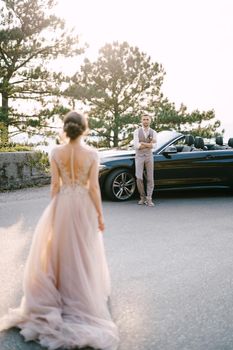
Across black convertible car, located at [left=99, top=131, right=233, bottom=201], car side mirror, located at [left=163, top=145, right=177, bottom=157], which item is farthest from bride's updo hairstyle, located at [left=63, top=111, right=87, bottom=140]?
car side mirror, located at [left=163, top=145, right=177, bottom=157]

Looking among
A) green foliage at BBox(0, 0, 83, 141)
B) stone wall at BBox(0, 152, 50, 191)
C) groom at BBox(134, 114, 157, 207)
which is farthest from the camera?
green foliage at BBox(0, 0, 83, 141)

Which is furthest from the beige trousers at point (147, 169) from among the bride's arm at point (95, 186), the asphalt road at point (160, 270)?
the bride's arm at point (95, 186)

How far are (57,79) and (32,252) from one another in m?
23.9

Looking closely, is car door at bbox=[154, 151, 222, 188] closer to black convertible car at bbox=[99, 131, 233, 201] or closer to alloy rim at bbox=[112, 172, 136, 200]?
black convertible car at bbox=[99, 131, 233, 201]

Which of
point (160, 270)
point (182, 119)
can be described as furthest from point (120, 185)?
point (182, 119)

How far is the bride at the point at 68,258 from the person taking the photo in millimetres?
3840

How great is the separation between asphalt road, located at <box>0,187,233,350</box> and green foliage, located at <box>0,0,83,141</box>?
1757 centimetres

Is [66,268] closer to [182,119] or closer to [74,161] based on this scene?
[74,161]

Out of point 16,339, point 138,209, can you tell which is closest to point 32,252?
point 16,339

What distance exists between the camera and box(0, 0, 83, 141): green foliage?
85.8ft

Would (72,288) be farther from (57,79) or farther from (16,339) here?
(57,79)

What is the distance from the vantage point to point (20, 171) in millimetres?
12250

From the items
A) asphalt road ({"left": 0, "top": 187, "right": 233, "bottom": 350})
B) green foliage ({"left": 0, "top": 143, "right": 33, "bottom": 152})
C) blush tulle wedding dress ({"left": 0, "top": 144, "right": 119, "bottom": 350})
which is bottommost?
asphalt road ({"left": 0, "top": 187, "right": 233, "bottom": 350})

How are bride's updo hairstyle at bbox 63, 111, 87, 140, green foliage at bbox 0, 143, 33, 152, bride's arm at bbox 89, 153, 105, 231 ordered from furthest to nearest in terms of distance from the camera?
1. green foliage at bbox 0, 143, 33, 152
2. bride's arm at bbox 89, 153, 105, 231
3. bride's updo hairstyle at bbox 63, 111, 87, 140
